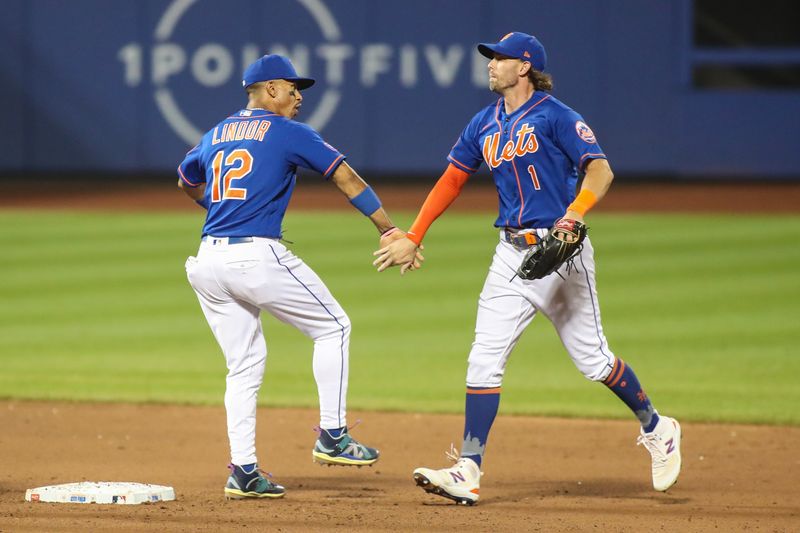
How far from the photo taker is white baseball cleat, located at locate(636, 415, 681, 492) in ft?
18.5

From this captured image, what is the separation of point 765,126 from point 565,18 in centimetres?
374

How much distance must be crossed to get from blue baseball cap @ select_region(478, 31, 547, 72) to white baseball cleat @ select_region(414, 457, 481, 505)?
171 cm

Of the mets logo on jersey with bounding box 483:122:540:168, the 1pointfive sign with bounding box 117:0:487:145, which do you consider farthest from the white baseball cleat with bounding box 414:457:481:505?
the 1pointfive sign with bounding box 117:0:487:145

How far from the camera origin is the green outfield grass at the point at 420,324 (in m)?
8.29

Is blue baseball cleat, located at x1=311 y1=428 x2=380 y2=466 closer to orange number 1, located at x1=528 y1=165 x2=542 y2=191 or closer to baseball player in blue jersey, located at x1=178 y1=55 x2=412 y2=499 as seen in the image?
baseball player in blue jersey, located at x1=178 y1=55 x2=412 y2=499

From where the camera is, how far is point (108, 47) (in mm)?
22234

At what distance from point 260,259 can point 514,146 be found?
3.82 feet

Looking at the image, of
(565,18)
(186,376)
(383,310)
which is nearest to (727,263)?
(383,310)

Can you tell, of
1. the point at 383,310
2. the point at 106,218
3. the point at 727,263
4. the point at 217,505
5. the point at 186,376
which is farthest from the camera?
the point at 106,218

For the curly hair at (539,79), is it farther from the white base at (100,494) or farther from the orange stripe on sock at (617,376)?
the white base at (100,494)

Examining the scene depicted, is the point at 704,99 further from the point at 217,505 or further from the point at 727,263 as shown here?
the point at 217,505

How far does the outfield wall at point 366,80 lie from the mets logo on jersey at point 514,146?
16.1 metres

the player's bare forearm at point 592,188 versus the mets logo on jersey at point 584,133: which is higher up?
the mets logo on jersey at point 584,133

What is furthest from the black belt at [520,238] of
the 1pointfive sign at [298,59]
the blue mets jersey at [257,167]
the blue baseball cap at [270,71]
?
the 1pointfive sign at [298,59]
